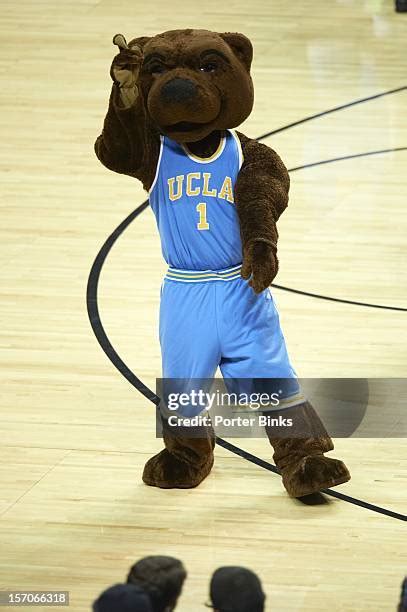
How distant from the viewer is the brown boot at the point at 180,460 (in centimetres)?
387

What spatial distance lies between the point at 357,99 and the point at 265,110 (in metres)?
0.59

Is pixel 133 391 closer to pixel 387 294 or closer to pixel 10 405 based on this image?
pixel 10 405

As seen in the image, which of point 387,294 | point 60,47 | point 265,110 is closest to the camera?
point 387,294

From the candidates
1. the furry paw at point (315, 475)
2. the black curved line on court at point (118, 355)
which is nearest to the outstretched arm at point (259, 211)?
the furry paw at point (315, 475)

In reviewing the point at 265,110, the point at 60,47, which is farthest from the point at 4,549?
the point at 60,47

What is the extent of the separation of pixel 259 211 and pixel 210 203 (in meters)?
0.15

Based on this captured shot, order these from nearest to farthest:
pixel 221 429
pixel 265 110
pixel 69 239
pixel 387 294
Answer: pixel 221 429 → pixel 387 294 → pixel 69 239 → pixel 265 110

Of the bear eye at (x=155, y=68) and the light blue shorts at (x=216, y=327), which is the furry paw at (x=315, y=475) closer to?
the light blue shorts at (x=216, y=327)

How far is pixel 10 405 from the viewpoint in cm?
446

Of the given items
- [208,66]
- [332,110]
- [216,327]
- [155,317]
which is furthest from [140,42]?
[332,110]

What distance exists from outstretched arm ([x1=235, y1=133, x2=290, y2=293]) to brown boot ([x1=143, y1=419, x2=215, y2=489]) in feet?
1.84

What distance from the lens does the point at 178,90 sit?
11.4 feet

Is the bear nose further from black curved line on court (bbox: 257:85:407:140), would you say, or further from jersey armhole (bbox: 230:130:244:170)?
black curved line on court (bbox: 257:85:407:140)

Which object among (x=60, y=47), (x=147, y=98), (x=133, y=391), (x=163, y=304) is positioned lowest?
(x=60, y=47)
